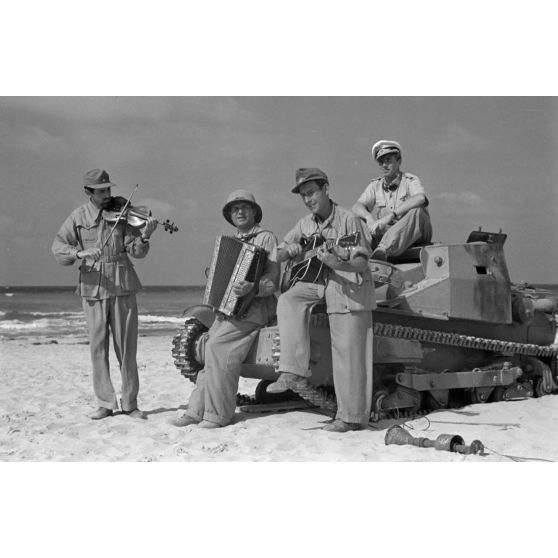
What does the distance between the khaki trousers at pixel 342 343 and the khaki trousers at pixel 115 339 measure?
65.9 inches

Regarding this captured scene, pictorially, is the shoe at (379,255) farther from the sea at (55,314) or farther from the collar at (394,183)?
the sea at (55,314)

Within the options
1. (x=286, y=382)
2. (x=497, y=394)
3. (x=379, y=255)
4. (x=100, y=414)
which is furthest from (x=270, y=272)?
(x=497, y=394)

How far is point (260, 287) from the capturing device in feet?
24.2

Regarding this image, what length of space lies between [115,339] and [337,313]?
230 cm

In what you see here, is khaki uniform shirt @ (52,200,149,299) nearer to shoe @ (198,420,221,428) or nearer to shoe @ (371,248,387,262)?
shoe @ (198,420,221,428)

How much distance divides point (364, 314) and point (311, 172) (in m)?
1.36

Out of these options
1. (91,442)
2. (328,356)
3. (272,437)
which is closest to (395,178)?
(328,356)

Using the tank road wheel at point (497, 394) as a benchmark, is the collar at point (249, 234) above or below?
above

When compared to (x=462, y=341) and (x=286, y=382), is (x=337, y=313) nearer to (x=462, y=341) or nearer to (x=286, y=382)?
(x=286, y=382)

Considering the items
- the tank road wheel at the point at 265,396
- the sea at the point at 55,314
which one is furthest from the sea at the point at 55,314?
Result: the tank road wheel at the point at 265,396

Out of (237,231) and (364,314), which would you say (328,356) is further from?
(237,231)

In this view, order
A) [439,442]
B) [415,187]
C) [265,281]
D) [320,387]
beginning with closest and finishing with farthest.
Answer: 1. [439,442]
2. [265,281]
3. [320,387]
4. [415,187]

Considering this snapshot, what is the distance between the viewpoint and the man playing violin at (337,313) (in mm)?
7012

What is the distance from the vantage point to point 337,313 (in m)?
7.21
